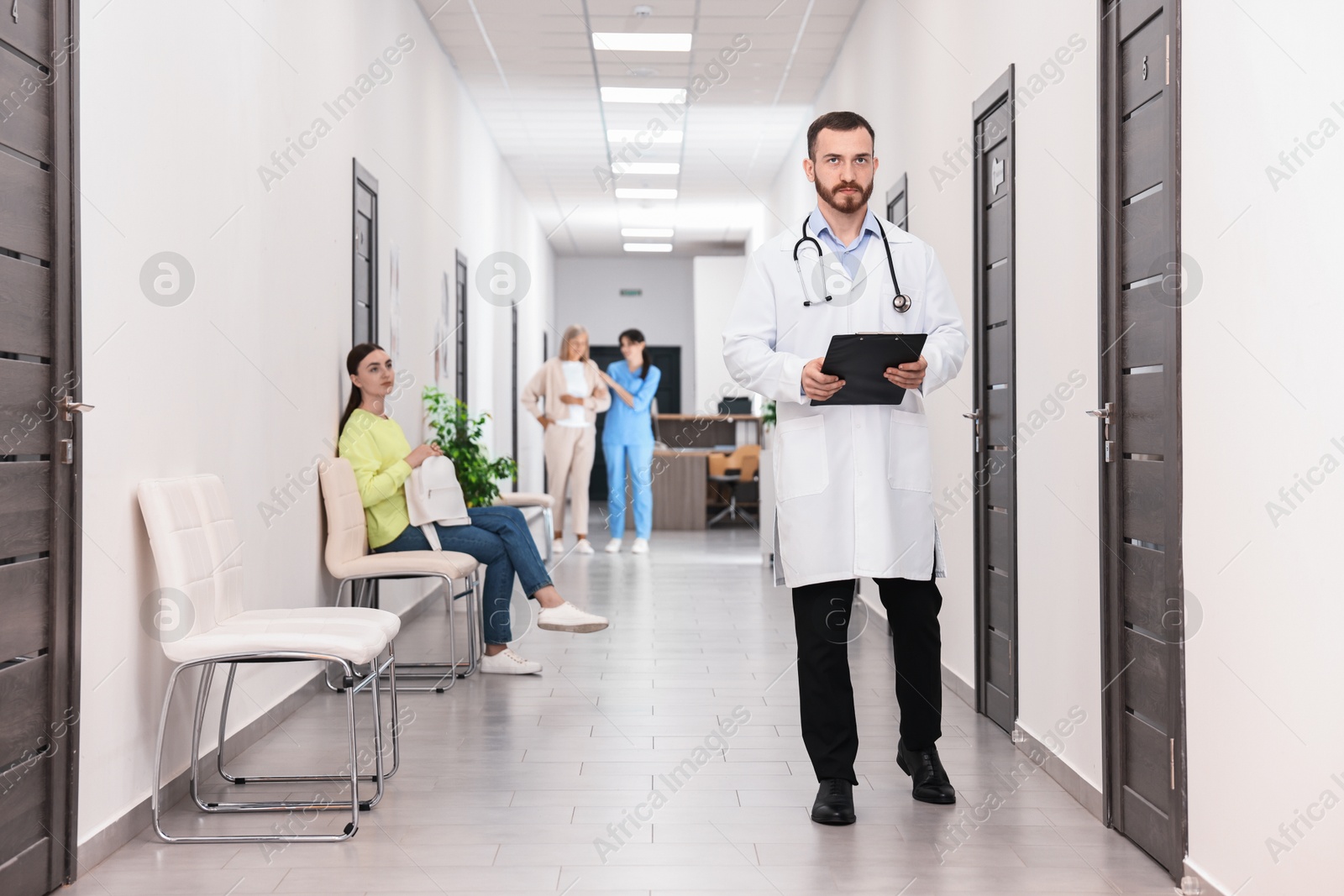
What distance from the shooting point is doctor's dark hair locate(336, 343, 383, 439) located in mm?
4445

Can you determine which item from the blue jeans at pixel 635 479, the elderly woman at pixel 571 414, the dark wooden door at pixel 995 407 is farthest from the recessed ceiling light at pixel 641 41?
the blue jeans at pixel 635 479

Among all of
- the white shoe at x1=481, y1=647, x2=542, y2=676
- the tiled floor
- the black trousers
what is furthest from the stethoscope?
the white shoe at x1=481, y1=647, x2=542, y2=676

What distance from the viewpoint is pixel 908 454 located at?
2754 millimetres

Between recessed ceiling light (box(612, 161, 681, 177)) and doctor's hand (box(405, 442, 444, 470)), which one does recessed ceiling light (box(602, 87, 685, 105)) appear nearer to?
recessed ceiling light (box(612, 161, 681, 177))

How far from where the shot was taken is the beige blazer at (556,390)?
870 centimetres

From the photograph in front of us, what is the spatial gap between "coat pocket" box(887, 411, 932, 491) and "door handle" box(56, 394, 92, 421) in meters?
1.70

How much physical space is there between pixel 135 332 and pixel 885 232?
173 centimetres

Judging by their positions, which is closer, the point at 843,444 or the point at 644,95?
the point at 843,444

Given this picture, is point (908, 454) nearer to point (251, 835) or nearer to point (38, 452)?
point (251, 835)

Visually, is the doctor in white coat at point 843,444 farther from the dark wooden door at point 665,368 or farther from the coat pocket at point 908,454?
the dark wooden door at point 665,368

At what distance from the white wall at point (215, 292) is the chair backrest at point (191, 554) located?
0.06m

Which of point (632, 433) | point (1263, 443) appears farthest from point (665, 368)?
point (1263, 443)

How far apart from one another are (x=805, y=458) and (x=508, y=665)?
2.18 meters

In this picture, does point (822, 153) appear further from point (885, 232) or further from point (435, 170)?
point (435, 170)
